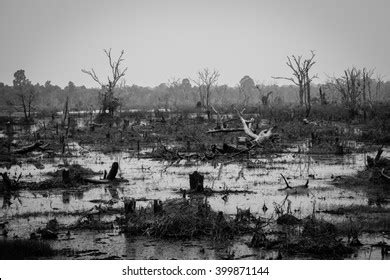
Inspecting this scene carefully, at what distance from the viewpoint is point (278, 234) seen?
29.2 feet

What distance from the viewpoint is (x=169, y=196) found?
41.2 feet

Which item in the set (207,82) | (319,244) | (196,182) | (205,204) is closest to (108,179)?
(196,182)

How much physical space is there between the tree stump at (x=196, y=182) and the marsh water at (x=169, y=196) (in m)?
0.52

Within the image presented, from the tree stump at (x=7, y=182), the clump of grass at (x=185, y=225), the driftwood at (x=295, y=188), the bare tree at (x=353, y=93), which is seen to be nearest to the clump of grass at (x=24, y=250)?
the clump of grass at (x=185, y=225)

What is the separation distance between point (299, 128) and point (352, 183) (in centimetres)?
1487

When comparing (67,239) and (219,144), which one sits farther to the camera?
(219,144)

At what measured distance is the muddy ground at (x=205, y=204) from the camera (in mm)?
8312

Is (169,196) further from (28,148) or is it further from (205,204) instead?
(28,148)

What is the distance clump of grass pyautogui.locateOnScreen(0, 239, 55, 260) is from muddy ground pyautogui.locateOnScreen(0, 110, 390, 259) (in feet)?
0.17

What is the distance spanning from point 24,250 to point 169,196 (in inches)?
192
